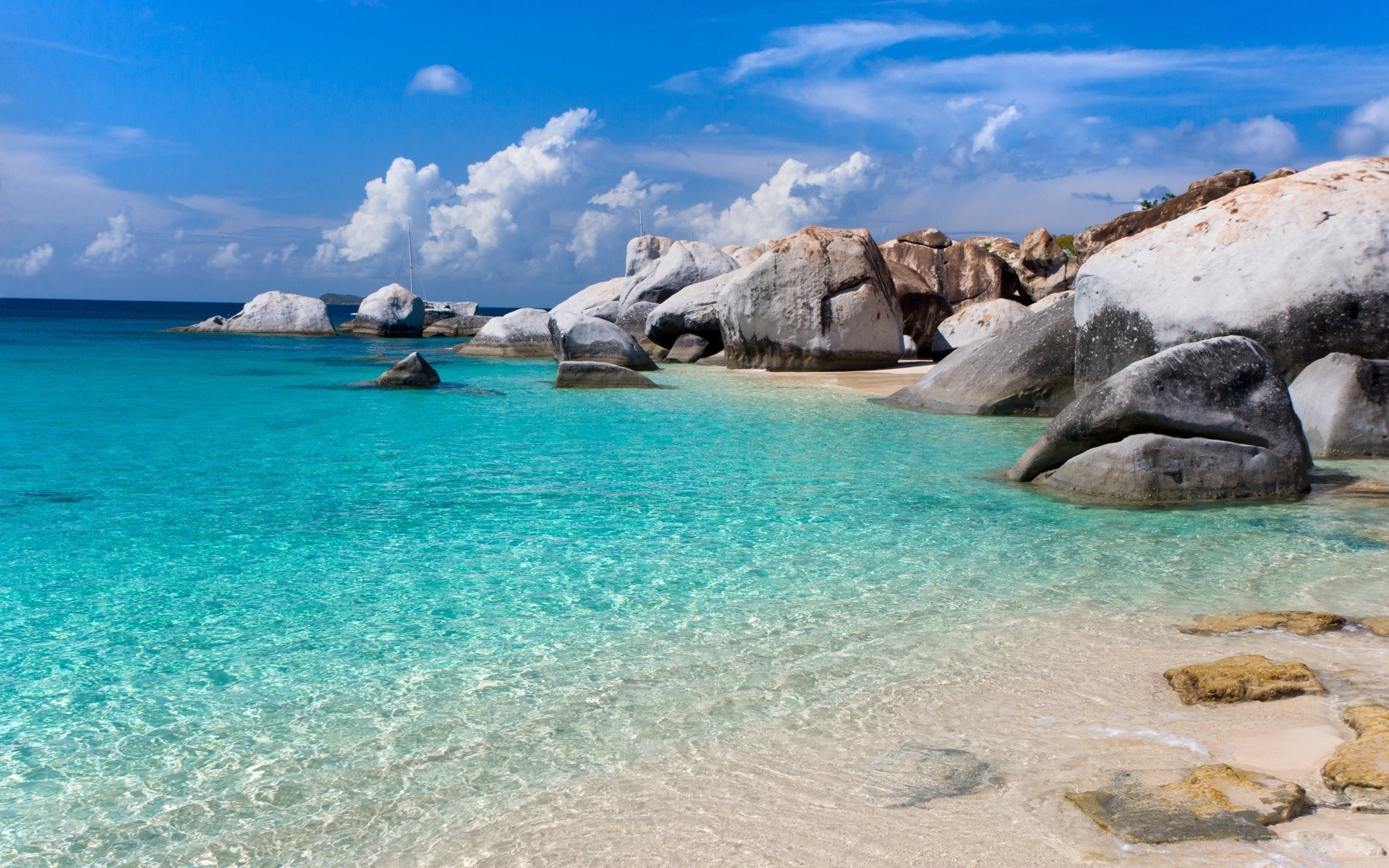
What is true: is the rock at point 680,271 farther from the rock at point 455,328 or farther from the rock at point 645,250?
the rock at point 455,328

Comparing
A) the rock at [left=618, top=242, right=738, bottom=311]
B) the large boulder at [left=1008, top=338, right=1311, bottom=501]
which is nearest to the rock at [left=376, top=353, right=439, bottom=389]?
the rock at [left=618, top=242, right=738, bottom=311]

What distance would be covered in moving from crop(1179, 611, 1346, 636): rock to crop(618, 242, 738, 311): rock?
2465cm

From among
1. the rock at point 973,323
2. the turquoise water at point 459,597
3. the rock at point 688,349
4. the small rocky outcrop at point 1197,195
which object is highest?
the small rocky outcrop at point 1197,195

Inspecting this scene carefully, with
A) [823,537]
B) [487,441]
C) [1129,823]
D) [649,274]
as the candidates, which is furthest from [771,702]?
[649,274]

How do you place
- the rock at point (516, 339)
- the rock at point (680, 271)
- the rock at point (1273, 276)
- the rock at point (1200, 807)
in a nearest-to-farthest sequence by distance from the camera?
the rock at point (1200, 807), the rock at point (1273, 276), the rock at point (680, 271), the rock at point (516, 339)

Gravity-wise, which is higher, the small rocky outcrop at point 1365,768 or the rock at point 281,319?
the rock at point 281,319

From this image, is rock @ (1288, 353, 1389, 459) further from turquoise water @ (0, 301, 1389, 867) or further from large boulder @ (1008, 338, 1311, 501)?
turquoise water @ (0, 301, 1389, 867)

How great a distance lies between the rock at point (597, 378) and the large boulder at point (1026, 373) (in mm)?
6406

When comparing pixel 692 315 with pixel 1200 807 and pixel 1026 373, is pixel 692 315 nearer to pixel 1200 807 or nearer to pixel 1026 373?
pixel 1026 373

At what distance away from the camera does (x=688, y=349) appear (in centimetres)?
2598

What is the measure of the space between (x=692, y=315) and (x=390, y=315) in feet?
74.5

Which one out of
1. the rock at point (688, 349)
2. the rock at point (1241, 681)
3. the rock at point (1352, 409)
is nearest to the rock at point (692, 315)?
the rock at point (688, 349)

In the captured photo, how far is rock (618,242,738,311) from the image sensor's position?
95.5ft

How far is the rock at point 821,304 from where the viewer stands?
68.2ft
